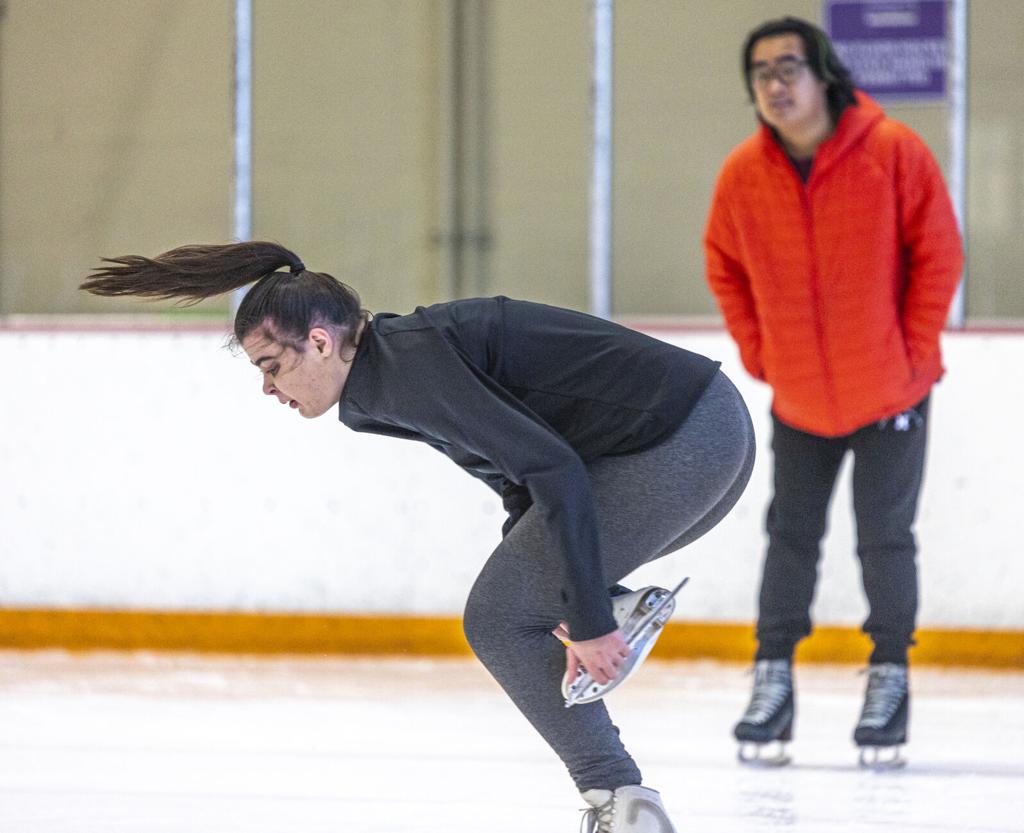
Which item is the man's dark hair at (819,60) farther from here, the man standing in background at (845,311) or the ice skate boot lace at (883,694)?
the ice skate boot lace at (883,694)

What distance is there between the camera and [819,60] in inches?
120

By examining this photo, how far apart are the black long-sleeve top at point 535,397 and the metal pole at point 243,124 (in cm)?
303

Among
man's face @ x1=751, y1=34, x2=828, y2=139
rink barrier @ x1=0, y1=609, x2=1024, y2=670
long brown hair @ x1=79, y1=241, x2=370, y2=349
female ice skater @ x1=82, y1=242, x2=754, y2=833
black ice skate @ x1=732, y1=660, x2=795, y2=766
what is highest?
man's face @ x1=751, y1=34, x2=828, y2=139

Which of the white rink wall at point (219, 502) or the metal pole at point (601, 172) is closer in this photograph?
the white rink wall at point (219, 502)

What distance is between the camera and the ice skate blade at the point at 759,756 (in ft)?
10.1

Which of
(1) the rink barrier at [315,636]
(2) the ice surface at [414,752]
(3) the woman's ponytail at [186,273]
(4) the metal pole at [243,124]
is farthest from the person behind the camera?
(4) the metal pole at [243,124]

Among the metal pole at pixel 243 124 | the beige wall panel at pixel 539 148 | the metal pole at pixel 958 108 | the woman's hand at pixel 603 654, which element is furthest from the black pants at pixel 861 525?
the beige wall panel at pixel 539 148

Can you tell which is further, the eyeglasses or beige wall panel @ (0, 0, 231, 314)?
beige wall panel @ (0, 0, 231, 314)

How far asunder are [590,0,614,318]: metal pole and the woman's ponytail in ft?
9.42

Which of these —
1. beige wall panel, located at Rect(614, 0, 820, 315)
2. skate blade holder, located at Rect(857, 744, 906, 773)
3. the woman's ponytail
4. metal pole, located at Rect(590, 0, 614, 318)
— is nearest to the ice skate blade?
skate blade holder, located at Rect(857, 744, 906, 773)

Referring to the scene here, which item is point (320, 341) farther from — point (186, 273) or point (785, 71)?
point (785, 71)

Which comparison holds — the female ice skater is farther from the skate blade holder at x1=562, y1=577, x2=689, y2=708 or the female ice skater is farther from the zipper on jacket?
the zipper on jacket

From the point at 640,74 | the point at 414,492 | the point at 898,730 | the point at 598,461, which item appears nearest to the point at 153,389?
the point at 414,492

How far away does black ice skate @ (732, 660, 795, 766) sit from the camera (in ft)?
10.1
